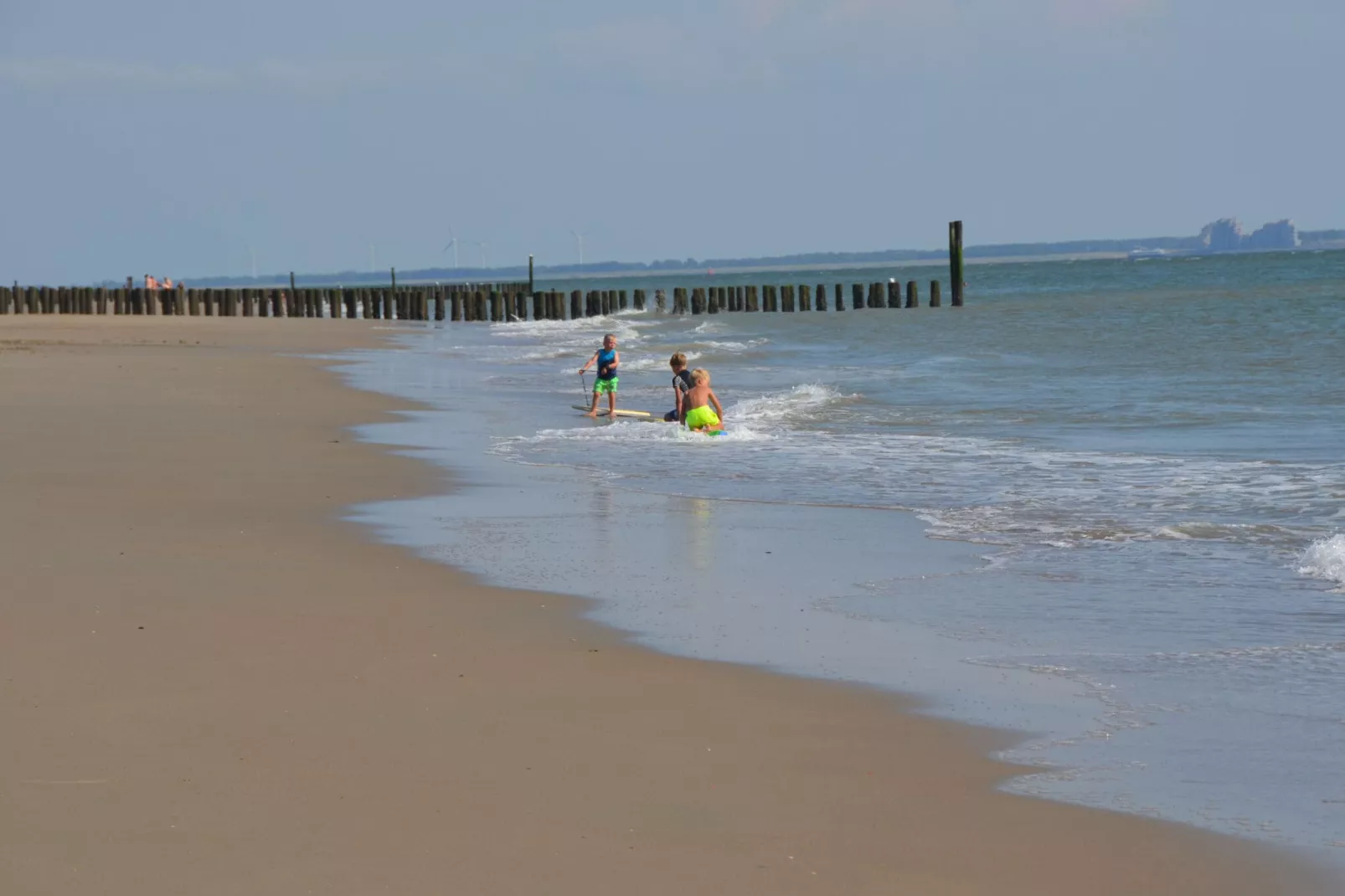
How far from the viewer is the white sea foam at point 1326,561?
7520mm

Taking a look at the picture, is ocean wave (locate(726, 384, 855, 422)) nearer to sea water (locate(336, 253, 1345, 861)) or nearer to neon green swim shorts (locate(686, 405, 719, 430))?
sea water (locate(336, 253, 1345, 861))

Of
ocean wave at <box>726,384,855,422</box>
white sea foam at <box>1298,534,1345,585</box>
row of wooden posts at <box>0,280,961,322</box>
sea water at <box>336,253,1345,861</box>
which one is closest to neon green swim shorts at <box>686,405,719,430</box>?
sea water at <box>336,253,1345,861</box>

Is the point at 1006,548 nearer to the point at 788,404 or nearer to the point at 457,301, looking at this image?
the point at 788,404

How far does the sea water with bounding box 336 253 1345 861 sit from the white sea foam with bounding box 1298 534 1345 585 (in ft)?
0.10

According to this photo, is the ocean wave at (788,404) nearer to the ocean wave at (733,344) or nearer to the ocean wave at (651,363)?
the ocean wave at (651,363)

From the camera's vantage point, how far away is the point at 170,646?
5766 millimetres

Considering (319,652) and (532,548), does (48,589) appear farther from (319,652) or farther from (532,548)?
(532,548)

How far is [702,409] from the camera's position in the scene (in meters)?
14.7

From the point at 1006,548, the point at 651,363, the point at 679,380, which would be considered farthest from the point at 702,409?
the point at 651,363

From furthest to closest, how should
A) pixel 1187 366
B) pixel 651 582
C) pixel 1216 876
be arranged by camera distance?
pixel 1187 366 → pixel 651 582 → pixel 1216 876

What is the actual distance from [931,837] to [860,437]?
1097 centimetres

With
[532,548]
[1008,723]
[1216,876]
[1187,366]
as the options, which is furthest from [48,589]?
[1187,366]

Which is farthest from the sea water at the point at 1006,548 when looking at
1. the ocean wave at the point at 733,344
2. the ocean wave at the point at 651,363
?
the ocean wave at the point at 733,344

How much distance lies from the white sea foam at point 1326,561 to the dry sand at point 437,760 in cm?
314
